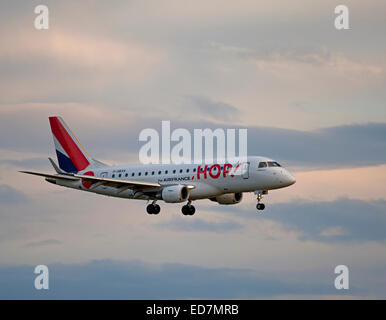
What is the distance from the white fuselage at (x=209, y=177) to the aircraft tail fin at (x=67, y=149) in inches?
224

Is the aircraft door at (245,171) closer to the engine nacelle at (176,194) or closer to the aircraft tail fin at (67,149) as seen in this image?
the engine nacelle at (176,194)

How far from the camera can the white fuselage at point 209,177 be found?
77.1m

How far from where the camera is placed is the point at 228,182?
7838cm

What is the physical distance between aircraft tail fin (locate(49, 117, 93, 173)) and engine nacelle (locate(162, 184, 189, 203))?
13816 mm

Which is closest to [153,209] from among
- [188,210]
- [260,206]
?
[188,210]

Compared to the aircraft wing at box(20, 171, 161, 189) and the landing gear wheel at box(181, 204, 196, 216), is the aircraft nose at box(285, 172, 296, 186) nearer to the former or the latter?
the landing gear wheel at box(181, 204, 196, 216)

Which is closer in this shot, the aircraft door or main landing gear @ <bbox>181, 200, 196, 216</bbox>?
the aircraft door

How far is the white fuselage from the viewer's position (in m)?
77.1

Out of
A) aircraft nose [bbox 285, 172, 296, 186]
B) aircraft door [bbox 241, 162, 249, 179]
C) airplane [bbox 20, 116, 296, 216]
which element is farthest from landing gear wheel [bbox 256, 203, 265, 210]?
aircraft nose [bbox 285, 172, 296, 186]

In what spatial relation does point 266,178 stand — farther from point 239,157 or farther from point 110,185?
point 110,185

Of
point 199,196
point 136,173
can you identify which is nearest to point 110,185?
point 136,173

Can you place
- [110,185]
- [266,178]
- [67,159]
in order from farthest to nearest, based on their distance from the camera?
[67,159]
[110,185]
[266,178]

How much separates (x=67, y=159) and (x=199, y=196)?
18.8 metres

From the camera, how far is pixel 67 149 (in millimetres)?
92875
